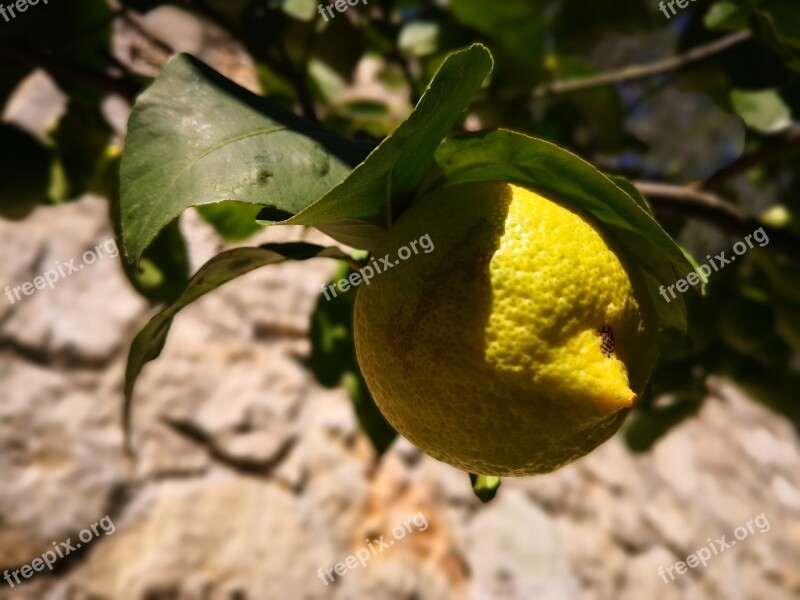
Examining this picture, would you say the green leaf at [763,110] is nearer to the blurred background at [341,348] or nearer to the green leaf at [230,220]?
the blurred background at [341,348]

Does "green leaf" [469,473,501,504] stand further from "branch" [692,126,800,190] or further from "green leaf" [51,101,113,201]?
"green leaf" [51,101,113,201]

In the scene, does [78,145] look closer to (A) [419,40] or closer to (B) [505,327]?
(A) [419,40]

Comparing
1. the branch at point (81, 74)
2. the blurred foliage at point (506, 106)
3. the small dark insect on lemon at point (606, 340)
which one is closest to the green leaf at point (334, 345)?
the blurred foliage at point (506, 106)

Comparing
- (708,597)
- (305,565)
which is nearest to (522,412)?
(305,565)

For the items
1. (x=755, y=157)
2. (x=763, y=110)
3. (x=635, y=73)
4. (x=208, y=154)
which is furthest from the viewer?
(x=635, y=73)

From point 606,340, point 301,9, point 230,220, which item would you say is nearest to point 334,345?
point 230,220

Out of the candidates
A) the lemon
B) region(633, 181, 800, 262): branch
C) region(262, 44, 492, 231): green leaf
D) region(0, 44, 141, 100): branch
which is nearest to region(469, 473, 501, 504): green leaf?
the lemon
